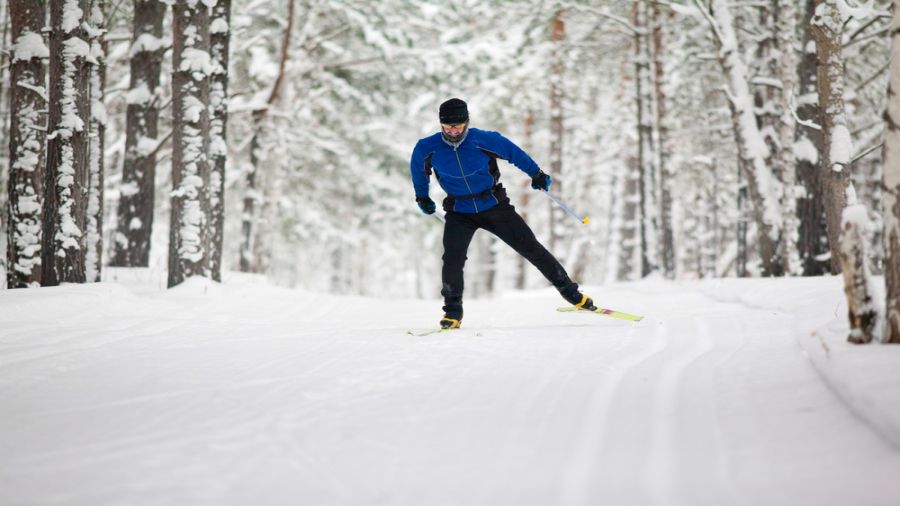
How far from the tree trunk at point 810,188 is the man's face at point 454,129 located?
6914 millimetres

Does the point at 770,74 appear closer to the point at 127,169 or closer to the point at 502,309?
the point at 502,309

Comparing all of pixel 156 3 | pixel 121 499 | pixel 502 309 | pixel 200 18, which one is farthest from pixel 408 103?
pixel 121 499

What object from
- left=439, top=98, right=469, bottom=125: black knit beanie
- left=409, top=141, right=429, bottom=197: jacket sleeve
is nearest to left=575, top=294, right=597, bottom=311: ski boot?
left=409, top=141, right=429, bottom=197: jacket sleeve

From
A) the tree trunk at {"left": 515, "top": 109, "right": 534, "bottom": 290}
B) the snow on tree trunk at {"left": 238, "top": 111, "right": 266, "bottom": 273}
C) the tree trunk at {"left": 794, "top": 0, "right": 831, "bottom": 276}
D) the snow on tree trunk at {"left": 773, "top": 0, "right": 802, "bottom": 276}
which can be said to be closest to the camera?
the tree trunk at {"left": 794, "top": 0, "right": 831, "bottom": 276}

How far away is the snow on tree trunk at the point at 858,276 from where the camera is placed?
310 cm

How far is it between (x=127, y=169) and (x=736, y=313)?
28.9 ft

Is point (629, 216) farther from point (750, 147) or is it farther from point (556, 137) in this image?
point (750, 147)

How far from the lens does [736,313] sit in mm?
5820

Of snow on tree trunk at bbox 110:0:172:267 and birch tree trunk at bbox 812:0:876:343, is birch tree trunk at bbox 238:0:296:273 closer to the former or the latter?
snow on tree trunk at bbox 110:0:172:267

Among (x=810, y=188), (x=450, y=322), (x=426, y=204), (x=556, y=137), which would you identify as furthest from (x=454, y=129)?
(x=556, y=137)

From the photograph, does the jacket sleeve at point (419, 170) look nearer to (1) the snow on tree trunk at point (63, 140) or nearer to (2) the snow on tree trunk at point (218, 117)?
(1) the snow on tree trunk at point (63, 140)

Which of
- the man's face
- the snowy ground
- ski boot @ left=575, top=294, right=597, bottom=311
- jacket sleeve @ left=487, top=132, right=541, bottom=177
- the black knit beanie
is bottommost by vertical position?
the snowy ground

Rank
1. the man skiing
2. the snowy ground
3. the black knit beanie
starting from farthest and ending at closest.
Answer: the man skiing
the black knit beanie
the snowy ground

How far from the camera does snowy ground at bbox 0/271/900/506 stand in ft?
7.00
